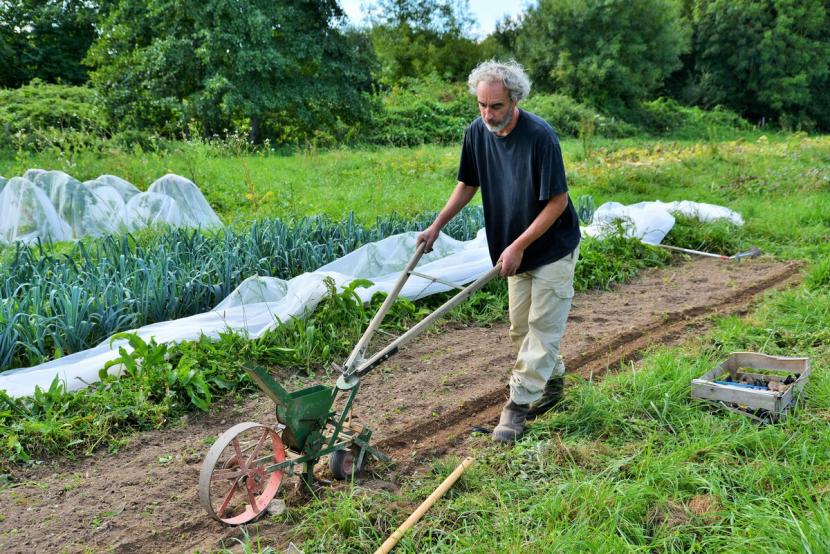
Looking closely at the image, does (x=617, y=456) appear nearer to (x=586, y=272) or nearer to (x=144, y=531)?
(x=144, y=531)

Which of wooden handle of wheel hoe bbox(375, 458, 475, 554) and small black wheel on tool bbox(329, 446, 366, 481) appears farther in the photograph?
small black wheel on tool bbox(329, 446, 366, 481)

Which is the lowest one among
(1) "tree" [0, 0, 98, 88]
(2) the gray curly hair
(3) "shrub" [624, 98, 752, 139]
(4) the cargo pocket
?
(3) "shrub" [624, 98, 752, 139]

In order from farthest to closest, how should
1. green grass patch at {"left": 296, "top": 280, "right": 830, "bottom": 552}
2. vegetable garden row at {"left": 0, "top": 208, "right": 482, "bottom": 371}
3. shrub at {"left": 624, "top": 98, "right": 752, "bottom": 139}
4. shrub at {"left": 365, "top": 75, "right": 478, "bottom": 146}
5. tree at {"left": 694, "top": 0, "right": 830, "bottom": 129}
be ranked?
tree at {"left": 694, "top": 0, "right": 830, "bottom": 129}
shrub at {"left": 624, "top": 98, "right": 752, "bottom": 139}
shrub at {"left": 365, "top": 75, "right": 478, "bottom": 146}
vegetable garden row at {"left": 0, "top": 208, "right": 482, "bottom": 371}
green grass patch at {"left": 296, "top": 280, "right": 830, "bottom": 552}

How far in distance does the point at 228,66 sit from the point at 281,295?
44.1 feet

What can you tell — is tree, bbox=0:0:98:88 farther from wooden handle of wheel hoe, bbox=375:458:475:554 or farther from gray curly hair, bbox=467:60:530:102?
wooden handle of wheel hoe, bbox=375:458:475:554

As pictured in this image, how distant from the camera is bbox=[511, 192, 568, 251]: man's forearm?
3.39m

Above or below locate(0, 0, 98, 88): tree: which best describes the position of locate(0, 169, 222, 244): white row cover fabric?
below

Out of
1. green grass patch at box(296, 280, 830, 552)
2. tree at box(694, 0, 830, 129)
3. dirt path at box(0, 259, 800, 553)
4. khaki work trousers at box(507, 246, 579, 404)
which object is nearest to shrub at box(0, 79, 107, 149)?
dirt path at box(0, 259, 800, 553)

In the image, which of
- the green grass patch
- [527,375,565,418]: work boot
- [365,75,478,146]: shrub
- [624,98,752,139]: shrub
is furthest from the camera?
[624,98,752,139]: shrub

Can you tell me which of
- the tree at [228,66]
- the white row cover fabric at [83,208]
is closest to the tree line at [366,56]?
the tree at [228,66]

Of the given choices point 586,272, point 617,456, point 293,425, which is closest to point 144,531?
point 293,425

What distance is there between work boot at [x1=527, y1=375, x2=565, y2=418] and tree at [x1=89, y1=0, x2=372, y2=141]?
1395cm

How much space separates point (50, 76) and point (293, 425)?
977 inches

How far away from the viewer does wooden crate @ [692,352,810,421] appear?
3.62 meters
